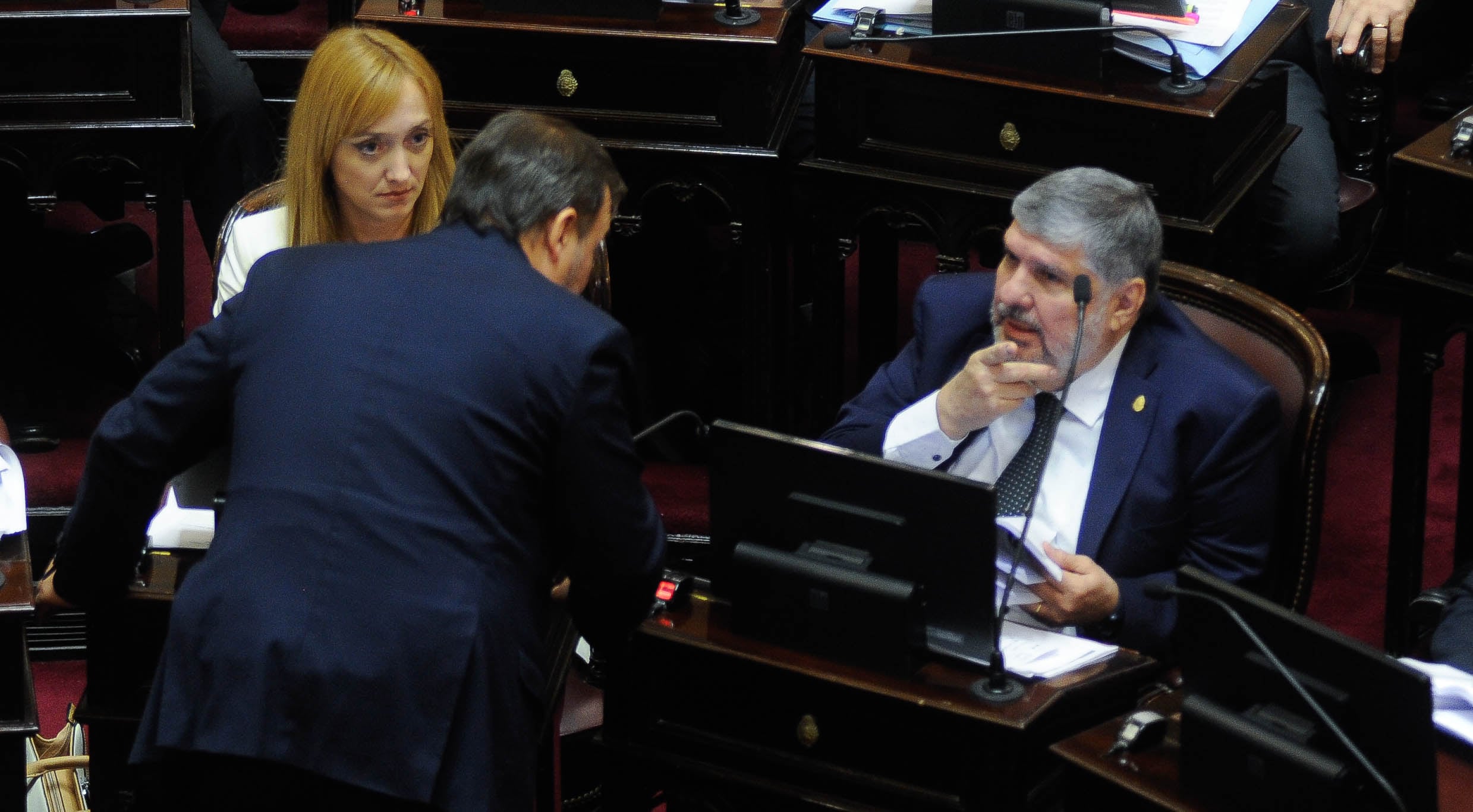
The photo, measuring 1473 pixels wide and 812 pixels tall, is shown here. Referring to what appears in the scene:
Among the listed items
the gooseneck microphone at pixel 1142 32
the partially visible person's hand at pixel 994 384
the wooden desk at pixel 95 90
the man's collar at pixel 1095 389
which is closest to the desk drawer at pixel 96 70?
the wooden desk at pixel 95 90

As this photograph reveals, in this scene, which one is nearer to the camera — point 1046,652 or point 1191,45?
point 1046,652

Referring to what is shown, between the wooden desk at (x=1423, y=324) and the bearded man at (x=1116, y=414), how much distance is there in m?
0.54

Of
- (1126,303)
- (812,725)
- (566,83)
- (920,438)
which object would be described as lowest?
(812,725)

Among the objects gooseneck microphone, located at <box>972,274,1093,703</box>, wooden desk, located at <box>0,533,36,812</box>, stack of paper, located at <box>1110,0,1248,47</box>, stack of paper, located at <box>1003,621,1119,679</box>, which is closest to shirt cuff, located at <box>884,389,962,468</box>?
gooseneck microphone, located at <box>972,274,1093,703</box>

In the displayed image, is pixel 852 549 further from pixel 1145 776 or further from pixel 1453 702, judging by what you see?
pixel 1453 702

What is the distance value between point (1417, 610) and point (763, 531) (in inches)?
34.7

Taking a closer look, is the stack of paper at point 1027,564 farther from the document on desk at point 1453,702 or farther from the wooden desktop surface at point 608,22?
the wooden desktop surface at point 608,22

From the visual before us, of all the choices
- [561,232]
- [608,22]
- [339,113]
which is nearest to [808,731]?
[561,232]

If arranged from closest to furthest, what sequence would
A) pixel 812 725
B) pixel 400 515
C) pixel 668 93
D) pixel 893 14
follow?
pixel 400 515 → pixel 812 725 → pixel 893 14 → pixel 668 93

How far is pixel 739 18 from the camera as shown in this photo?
139 inches

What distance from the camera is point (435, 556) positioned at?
2113 millimetres

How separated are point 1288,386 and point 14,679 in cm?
172

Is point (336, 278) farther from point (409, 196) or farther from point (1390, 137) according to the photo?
point (1390, 137)

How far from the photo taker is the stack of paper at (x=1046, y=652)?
2307 mm
